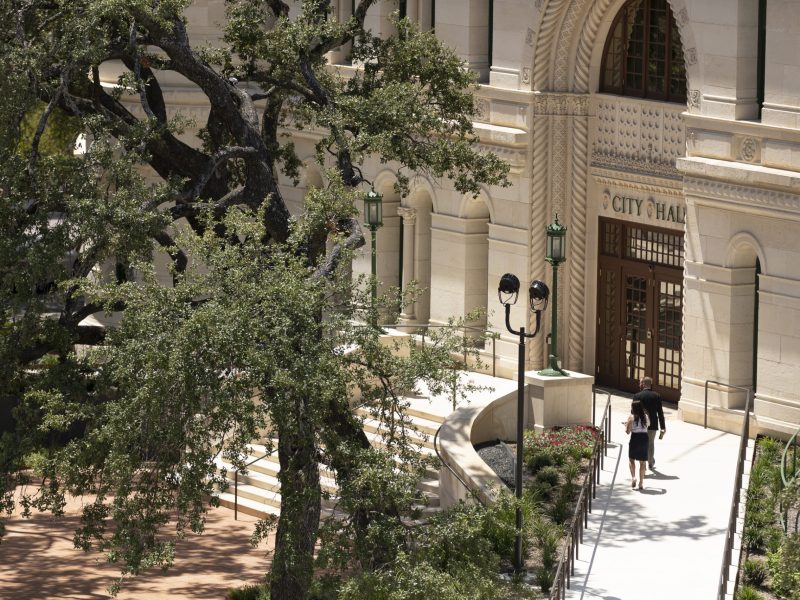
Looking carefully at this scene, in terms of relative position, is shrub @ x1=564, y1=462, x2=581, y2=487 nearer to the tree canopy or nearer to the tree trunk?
the tree canopy

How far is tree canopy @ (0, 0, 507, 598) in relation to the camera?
21016 mm

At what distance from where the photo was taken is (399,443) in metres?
22.5

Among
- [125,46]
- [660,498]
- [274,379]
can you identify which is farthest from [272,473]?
[274,379]

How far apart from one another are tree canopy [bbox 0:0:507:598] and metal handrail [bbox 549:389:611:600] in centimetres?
269

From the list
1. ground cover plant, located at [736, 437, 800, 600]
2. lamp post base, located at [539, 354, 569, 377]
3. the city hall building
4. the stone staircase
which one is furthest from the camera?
lamp post base, located at [539, 354, 569, 377]

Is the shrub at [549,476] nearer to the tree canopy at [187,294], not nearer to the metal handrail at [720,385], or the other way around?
the metal handrail at [720,385]

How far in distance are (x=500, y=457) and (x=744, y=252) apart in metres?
5.66

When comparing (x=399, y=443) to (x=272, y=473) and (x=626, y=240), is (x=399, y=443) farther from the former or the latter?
(x=626, y=240)

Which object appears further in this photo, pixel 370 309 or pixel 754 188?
pixel 754 188

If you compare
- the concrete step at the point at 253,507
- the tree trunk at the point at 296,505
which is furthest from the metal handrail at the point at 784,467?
the concrete step at the point at 253,507

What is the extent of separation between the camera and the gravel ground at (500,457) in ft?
97.4

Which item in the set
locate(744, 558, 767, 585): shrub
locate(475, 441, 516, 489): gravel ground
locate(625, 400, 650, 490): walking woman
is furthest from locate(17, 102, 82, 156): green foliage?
locate(744, 558, 767, 585): shrub

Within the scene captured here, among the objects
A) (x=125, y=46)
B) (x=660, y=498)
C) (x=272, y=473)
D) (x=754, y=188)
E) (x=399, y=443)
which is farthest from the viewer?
(x=272, y=473)

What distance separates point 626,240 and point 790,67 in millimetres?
6107
